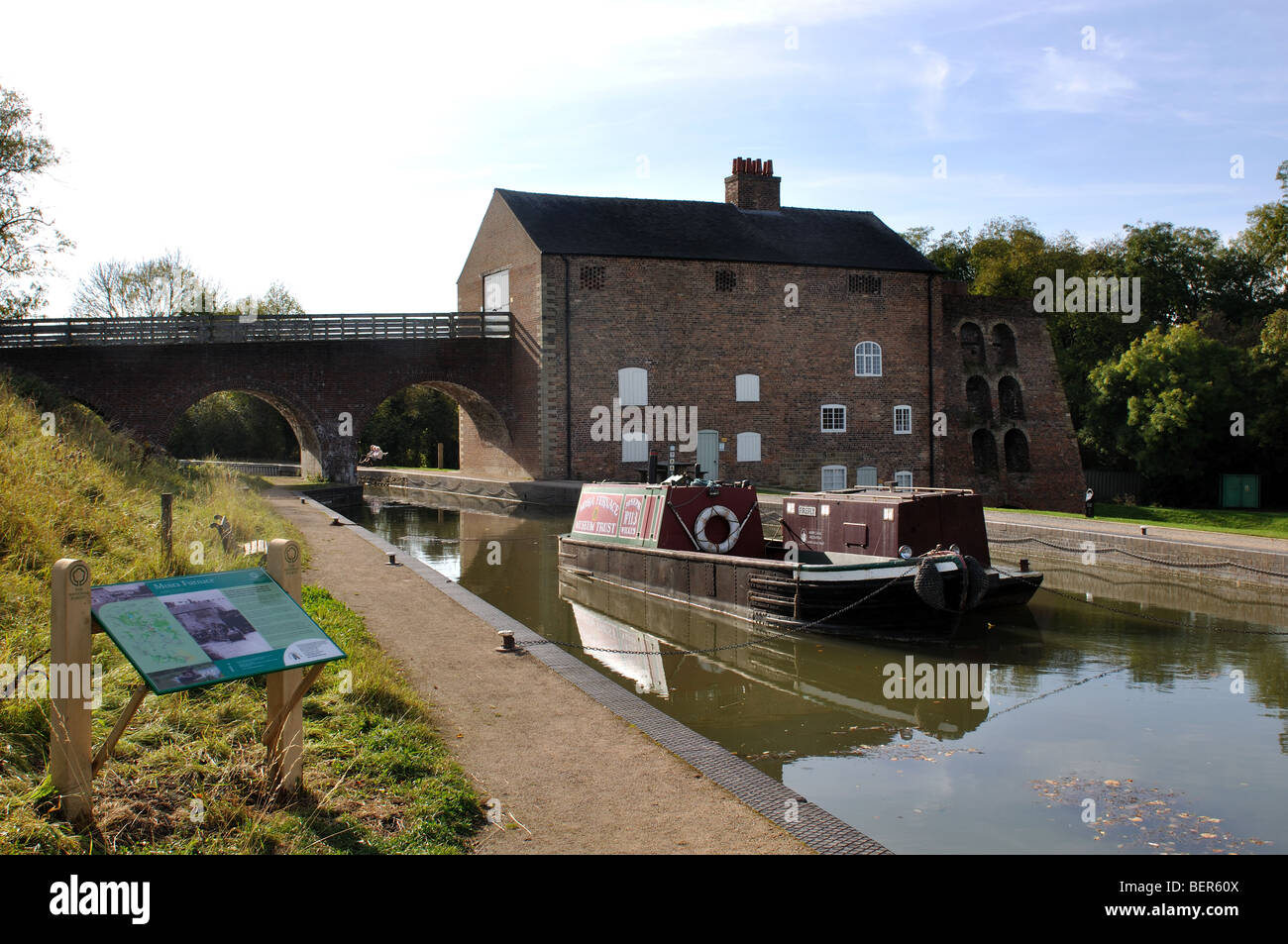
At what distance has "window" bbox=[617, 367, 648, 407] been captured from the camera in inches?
1189

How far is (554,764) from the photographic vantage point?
5.71 meters

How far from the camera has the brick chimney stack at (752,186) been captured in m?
33.3

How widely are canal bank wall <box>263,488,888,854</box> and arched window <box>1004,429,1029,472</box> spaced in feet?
94.3

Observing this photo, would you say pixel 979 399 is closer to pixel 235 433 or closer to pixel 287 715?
pixel 235 433

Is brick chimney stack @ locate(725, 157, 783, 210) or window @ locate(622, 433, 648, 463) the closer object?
window @ locate(622, 433, 648, 463)

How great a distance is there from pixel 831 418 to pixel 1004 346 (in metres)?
7.77

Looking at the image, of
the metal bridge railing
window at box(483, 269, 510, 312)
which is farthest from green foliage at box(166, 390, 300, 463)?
the metal bridge railing

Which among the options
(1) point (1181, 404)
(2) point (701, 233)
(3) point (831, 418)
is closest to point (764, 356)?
(3) point (831, 418)

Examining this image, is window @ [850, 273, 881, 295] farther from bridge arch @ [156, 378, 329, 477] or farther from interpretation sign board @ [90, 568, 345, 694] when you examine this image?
interpretation sign board @ [90, 568, 345, 694]

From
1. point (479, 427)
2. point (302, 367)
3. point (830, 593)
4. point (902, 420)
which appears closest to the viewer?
point (830, 593)

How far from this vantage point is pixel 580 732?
6328 millimetres

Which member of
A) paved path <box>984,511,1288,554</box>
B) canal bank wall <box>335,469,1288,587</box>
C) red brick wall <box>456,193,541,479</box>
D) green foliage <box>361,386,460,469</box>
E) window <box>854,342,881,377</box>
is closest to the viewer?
canal bank wall <box>335,469,1288,587</box>

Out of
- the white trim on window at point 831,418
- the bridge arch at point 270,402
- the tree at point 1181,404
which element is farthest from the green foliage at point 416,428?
the tree at point 1181,404

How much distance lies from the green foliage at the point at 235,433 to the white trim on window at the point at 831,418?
2558 cm
